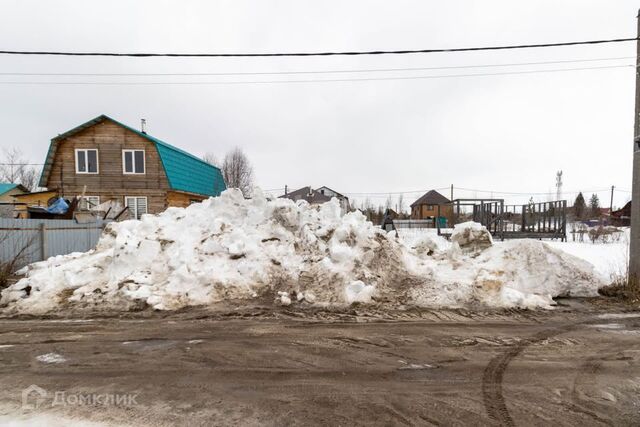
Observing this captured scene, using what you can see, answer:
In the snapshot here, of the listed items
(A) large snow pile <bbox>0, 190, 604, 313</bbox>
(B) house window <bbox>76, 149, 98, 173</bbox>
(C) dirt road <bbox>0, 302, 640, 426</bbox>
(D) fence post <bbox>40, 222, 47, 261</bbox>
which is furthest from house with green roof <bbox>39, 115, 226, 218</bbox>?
(C) dirt road <bbox>0, 302, 640, 426</bbox>

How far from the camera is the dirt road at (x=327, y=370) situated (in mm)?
3051

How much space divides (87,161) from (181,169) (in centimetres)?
644

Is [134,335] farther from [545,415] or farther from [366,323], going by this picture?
[545,415]

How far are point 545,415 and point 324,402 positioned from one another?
2.08 m

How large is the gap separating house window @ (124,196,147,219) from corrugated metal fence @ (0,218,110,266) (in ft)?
38.3

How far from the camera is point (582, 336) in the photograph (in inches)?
199

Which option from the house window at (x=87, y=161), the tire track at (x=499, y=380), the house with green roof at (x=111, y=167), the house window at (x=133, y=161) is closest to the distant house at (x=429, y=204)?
the house with green roof at (x=111, y=167)

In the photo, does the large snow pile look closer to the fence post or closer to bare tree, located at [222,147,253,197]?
the fence post

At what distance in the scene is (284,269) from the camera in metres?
7.81

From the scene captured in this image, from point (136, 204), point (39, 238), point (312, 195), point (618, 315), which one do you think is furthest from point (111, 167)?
point (312, 195)

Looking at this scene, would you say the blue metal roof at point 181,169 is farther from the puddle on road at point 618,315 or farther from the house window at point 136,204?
the puddle on road at point 618,315

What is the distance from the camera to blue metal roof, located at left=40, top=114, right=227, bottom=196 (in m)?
23.8

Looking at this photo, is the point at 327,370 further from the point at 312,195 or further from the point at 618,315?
the point at 312,195

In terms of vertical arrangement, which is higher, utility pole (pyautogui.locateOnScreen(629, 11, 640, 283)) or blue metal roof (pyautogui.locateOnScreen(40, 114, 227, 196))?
blue metal roof (pyautogui.locateOnScreen(40, 114, 227, 196))
